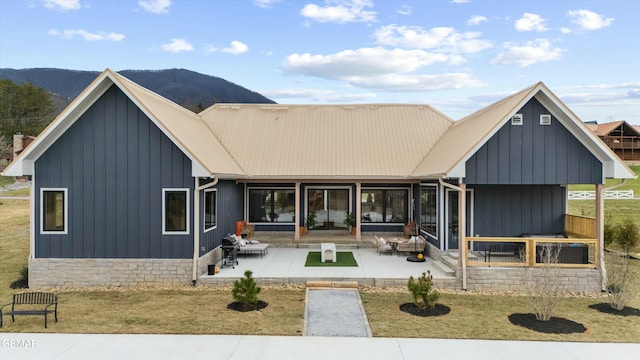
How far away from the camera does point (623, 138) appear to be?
167 ft

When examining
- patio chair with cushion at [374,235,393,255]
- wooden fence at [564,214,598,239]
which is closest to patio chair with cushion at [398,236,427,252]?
patio chair with cushion at [374,235,393,255]

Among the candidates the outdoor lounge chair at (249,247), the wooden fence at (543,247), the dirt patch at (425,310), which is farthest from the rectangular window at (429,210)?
the outdoor lounge chair at (249,247)

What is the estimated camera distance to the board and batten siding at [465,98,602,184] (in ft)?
37.9

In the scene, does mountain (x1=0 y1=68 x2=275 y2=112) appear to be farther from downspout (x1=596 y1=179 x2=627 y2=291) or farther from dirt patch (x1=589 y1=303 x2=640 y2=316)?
dirt patch (x1=589 y1=303 x2=640 y2=316)

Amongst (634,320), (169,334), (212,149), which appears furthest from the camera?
(212,149)

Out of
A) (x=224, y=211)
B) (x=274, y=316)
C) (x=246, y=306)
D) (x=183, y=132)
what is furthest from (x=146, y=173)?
(x=274, y=316)

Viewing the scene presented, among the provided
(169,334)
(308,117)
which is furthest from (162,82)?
(169,334)

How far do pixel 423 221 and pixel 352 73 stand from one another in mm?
33567

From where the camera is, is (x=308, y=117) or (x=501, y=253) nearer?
(x=501, y=253)

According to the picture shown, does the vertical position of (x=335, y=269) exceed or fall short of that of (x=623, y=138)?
it falls short

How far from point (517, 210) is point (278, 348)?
10005 mm

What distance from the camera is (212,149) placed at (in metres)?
15.1

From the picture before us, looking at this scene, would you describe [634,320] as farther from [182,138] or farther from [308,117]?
[308,117]

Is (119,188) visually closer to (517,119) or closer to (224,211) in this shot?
(224,211)
